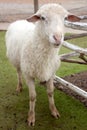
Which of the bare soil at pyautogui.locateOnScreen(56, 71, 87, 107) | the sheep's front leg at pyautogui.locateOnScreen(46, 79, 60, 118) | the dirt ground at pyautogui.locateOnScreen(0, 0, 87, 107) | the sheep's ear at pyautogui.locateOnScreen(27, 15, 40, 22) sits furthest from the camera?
the dirt ground at pyautogui.locateOnScreen(0, 0, 87, 107)

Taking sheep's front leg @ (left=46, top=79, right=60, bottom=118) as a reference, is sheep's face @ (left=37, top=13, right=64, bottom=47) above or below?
above

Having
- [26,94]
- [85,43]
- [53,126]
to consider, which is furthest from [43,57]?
[85,43]

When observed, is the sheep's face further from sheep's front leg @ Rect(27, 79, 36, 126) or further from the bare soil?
the bare soil

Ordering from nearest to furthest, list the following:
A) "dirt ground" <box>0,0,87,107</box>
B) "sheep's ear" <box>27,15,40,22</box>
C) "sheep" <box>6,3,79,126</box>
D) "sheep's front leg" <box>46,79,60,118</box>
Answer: "sheep" <box>6,3,79,126</box>
"sheep's ear" <box>27,15,40,22</box>
"sheep's front leg" <box>46,79,60,118</box>
"dirt ground" <box>0,0,87,107</box>

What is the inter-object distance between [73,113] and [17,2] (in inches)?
460

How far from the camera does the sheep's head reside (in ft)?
11.9

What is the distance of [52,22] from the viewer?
3.74m

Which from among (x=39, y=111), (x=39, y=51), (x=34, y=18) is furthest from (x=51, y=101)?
(x=34, y=18)

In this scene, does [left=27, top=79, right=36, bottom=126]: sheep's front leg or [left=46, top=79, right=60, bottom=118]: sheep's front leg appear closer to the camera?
[left=27, top=79, right=36, bottom=126]: sheep's front leg

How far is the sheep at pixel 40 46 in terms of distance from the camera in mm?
3768

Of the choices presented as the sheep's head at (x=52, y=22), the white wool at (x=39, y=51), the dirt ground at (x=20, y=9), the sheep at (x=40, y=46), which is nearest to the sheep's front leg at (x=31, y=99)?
the sheep at (x=40, y=46)

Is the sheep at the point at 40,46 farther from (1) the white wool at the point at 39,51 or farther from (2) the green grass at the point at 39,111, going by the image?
(2) the green grass at the point at 39,111

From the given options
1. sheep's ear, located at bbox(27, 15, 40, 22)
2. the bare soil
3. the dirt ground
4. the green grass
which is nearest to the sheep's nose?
sheep's ear, located at bbox(27, 15, 40, 22)

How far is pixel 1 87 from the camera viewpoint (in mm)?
5883
